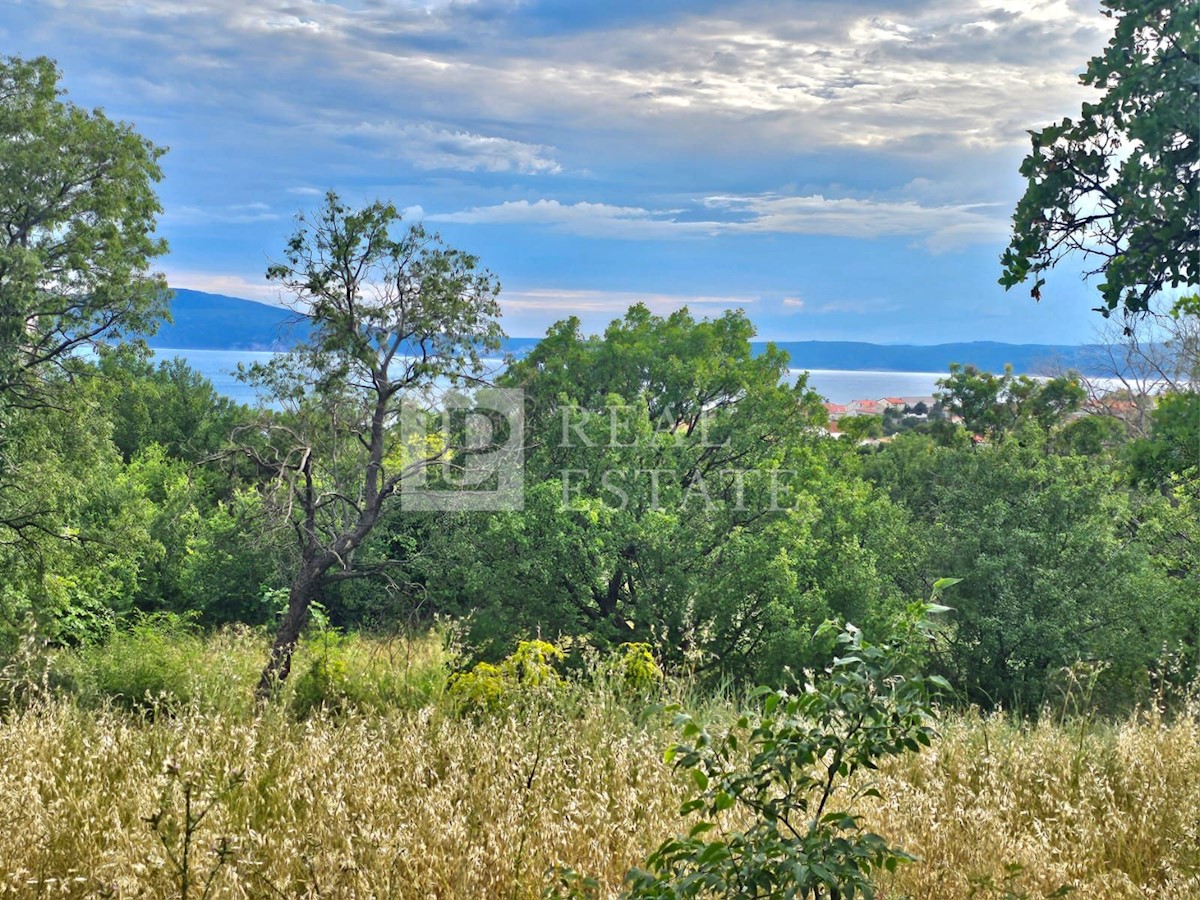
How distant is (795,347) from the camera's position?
143125mm

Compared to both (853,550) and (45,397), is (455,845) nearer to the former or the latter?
(853,550)

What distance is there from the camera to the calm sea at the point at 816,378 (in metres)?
14.9

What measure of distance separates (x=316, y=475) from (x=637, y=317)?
10697mm

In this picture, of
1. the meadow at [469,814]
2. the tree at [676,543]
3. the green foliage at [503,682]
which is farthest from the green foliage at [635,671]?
the tree at [676,543]

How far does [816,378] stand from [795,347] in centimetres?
12040

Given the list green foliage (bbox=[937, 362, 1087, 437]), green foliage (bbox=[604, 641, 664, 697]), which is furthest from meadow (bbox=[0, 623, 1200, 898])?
green foliage (bbox=[937, 362, 1087, 437])

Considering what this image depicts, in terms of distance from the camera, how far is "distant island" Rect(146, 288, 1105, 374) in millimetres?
13117

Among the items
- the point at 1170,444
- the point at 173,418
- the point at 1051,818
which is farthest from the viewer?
the point at 173,418

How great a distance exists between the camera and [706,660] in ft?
48.6

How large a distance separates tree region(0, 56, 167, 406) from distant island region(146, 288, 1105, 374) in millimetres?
1109

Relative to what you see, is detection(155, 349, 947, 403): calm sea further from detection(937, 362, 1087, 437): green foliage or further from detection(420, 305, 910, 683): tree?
detection(420, 305, 910, 683): tree

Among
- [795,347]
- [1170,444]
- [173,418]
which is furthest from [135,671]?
[795,347]

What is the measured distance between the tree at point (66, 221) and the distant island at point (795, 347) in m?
1.11

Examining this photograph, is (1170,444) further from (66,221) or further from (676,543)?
(66,221)
